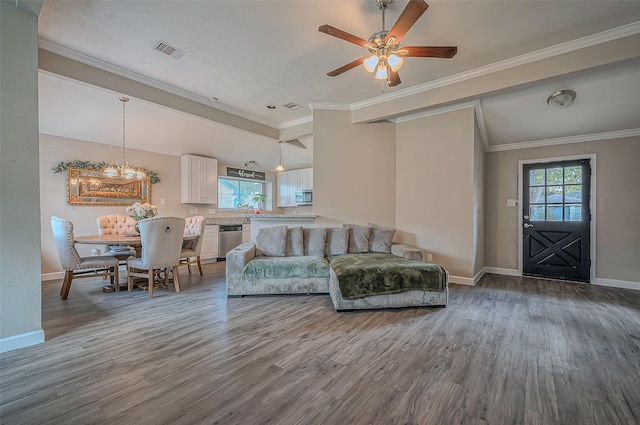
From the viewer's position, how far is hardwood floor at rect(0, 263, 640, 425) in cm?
147

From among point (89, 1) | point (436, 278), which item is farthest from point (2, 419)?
point (436, 278)

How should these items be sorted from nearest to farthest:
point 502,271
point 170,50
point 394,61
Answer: point 394,61
point 170,50
point 502,271

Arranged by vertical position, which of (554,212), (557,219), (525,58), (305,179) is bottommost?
(557,219)

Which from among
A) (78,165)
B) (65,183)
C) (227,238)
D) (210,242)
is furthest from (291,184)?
(65,183)

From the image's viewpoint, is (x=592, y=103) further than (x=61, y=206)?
No

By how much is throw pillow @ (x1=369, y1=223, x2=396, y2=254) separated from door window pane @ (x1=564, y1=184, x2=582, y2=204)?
3.00m

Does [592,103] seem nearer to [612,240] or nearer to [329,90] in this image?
[612,240]

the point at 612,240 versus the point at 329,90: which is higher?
the point at 329,90

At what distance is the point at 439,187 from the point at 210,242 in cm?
485

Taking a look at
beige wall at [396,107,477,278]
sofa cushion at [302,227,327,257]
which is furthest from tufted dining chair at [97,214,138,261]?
beige wall at [396,107,477,278]

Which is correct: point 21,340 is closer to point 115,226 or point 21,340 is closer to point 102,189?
point 115,226

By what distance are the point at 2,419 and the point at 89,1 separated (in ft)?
10.3

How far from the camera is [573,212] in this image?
4.41 metres

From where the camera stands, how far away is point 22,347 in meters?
2.12
